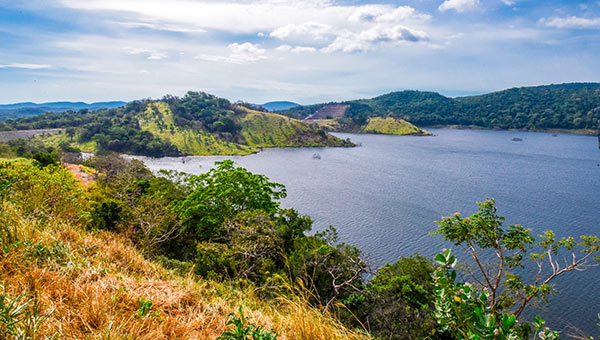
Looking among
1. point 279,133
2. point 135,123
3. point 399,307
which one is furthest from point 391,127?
point 399,307

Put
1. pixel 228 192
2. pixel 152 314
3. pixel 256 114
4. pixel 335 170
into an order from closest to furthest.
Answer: pixel 152 314
pixel 228 192
pixel 335 170
pixel 256 114

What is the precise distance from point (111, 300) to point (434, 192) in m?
50.4

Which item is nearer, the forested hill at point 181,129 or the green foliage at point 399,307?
the green foliage at point 399,307

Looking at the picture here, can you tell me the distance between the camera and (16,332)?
7.89 ft

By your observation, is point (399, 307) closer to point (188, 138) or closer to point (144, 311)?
point (144, 311)

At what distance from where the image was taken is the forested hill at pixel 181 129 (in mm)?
96375

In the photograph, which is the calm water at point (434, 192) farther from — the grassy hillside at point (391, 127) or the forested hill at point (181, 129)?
the grassy hillside at point (391, 127)

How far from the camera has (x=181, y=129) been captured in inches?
4427

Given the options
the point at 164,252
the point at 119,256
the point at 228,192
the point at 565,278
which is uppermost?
the point at 119,256

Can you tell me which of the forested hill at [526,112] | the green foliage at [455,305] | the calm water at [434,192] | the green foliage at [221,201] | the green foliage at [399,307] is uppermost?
the forested hill at [526,112]

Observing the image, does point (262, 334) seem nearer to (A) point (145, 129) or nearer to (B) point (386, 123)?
(A) point (145, 129)

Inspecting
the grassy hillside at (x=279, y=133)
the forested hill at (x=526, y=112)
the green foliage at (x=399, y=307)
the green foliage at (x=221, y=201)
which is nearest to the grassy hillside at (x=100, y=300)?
the green foliage at (x=399, y=307)

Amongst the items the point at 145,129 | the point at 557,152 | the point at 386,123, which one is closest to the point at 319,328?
the point at 557,152

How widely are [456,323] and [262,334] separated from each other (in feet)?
5.26
